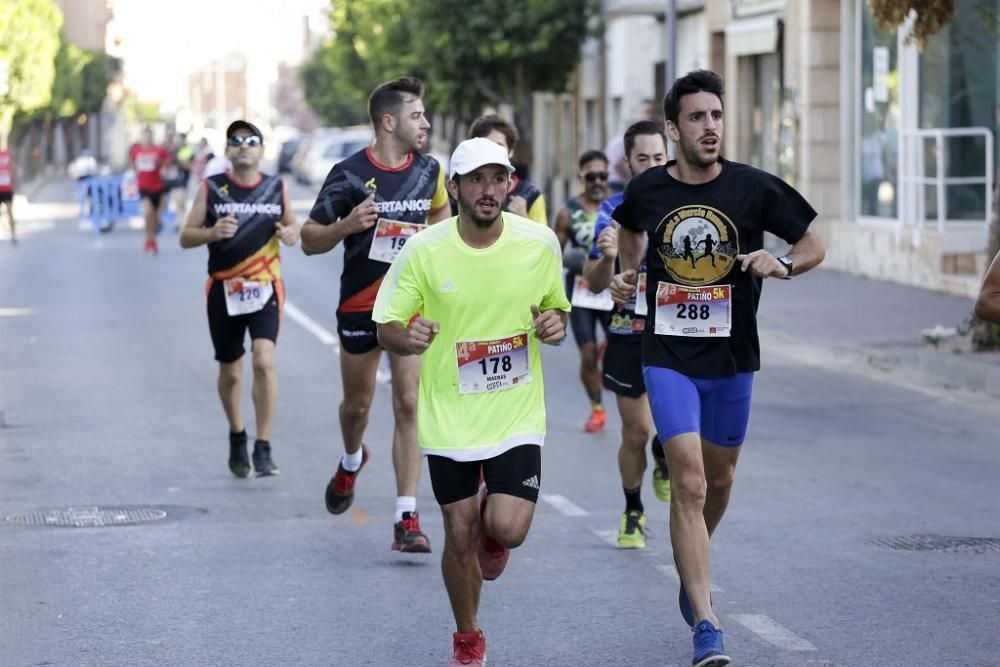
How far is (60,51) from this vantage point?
269 feet


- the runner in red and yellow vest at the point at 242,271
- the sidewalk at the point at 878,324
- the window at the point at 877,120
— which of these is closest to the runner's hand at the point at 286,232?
the runner in red and yellow vest at the point at 242,271

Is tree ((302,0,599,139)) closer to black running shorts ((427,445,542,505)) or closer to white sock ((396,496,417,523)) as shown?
white sock ((396,496,417,523))

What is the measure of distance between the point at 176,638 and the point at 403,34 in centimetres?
4507

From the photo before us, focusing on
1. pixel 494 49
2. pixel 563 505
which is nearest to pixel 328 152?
pixel 494 49

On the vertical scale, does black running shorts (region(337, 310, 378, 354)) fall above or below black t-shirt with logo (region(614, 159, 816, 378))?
below

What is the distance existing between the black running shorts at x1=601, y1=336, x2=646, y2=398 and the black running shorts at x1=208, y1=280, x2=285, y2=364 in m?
2.34

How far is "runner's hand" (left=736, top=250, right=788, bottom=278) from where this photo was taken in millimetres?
6344

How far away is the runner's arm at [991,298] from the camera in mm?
5680

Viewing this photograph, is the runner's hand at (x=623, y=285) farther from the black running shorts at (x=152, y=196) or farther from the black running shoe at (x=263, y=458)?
the black running shorts at (x=152, y=196)

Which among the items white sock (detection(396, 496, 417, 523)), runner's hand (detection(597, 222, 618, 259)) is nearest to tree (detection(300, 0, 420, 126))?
white sock (detection(396, 496, 417, 523))

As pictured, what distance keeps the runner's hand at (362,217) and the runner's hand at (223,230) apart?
224cm

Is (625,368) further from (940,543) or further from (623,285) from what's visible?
(623,285)

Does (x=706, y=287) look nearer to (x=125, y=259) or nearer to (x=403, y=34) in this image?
(x=125, y=259)

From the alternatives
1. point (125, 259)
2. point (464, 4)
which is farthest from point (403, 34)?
point (125, 259)
